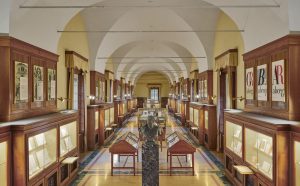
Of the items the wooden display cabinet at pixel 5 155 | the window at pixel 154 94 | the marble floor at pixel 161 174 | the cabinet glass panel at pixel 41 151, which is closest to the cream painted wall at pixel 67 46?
the marble floor at pixel 161 174

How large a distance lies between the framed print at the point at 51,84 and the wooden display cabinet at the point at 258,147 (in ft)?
15.5

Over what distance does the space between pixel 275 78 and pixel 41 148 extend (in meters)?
4.89

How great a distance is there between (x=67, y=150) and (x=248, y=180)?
4.46m

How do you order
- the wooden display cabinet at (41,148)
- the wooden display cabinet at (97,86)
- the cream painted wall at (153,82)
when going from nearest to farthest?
the wooden display cabinet at (41,148)
the wooden display cabinet at (97,86)
the cream painted wall at (153,82)

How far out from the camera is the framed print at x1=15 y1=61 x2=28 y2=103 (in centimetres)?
559

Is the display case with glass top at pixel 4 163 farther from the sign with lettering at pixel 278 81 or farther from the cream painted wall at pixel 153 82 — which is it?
the cream painted wall at pixel 153 82

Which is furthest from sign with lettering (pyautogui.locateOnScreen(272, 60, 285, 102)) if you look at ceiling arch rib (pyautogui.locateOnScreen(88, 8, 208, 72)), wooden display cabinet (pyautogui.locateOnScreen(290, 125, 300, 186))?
ceiling arch rib (pyautogui.locateOnScreen(88, 8, 208, 72))

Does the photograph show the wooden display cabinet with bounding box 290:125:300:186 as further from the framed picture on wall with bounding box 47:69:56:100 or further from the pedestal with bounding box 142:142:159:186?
the framed picture on wall with bounding box 47:69:56:100

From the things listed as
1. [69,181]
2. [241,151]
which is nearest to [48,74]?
[69,181]

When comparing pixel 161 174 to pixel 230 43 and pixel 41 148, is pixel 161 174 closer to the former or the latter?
pixel 41 148

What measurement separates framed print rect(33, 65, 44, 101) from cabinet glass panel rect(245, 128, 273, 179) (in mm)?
4781

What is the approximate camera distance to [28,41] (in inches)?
240

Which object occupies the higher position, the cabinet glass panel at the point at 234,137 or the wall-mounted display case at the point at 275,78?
the wall-mounted display case at the point at 275,78

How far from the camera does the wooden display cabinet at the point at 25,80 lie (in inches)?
204
